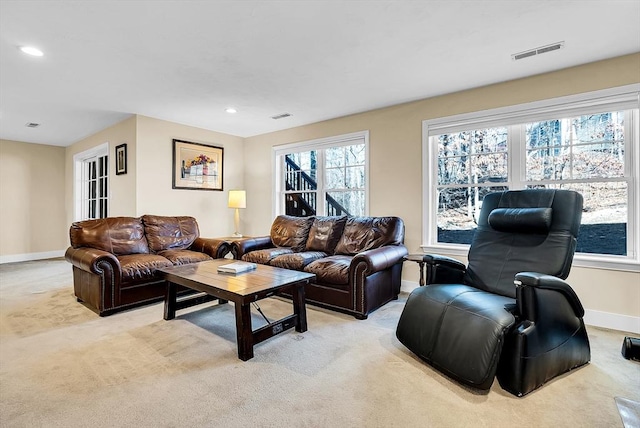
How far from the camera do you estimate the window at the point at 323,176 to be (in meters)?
4.53

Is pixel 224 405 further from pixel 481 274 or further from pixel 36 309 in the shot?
pixel 36 309

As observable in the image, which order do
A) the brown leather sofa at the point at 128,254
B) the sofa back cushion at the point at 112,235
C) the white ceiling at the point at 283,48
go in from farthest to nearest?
the sofa back cushion at the point at 112,235 → the brown leather sofa at the point at 128,254 → the white ceiling at the point at 283,48

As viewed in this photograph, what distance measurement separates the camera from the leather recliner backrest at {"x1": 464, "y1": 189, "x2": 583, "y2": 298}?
86.7 inches

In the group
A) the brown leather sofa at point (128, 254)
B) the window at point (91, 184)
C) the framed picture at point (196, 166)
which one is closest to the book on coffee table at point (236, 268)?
the brown leather sofa at point (128, 254)

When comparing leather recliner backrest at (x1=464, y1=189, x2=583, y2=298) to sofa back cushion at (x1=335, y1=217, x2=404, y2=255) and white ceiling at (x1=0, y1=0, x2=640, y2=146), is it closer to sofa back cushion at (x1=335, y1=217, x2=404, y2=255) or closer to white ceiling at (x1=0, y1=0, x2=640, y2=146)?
sofa back cushion at (x1=335, y1=217, x2=404, y2=255)

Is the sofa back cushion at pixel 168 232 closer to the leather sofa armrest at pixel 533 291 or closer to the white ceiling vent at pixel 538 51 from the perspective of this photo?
the leather sofa armrest at pixel 533 291

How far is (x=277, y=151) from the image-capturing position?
539 cm

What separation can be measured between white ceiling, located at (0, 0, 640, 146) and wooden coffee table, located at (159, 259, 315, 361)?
1.90 m

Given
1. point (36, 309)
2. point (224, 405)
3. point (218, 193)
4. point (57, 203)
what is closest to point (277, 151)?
point (218, 193)

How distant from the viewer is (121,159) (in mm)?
4707

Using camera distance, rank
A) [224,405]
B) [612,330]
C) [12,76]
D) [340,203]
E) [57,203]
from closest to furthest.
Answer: [224,405]
[612,330]
[12,76]
[340,203]
[57,203]

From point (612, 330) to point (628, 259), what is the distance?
2.08 feet

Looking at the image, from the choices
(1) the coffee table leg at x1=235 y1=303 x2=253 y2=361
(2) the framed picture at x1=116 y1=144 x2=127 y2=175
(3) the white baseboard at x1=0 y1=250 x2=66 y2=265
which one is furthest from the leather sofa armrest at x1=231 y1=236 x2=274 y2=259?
(3) the white baseboard at x1=0 y1=250 x2=66 y2=265

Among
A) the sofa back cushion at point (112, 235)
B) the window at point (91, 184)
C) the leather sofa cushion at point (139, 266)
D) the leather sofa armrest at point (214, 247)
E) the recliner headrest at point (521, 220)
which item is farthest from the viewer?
the window at point (91, 184)
